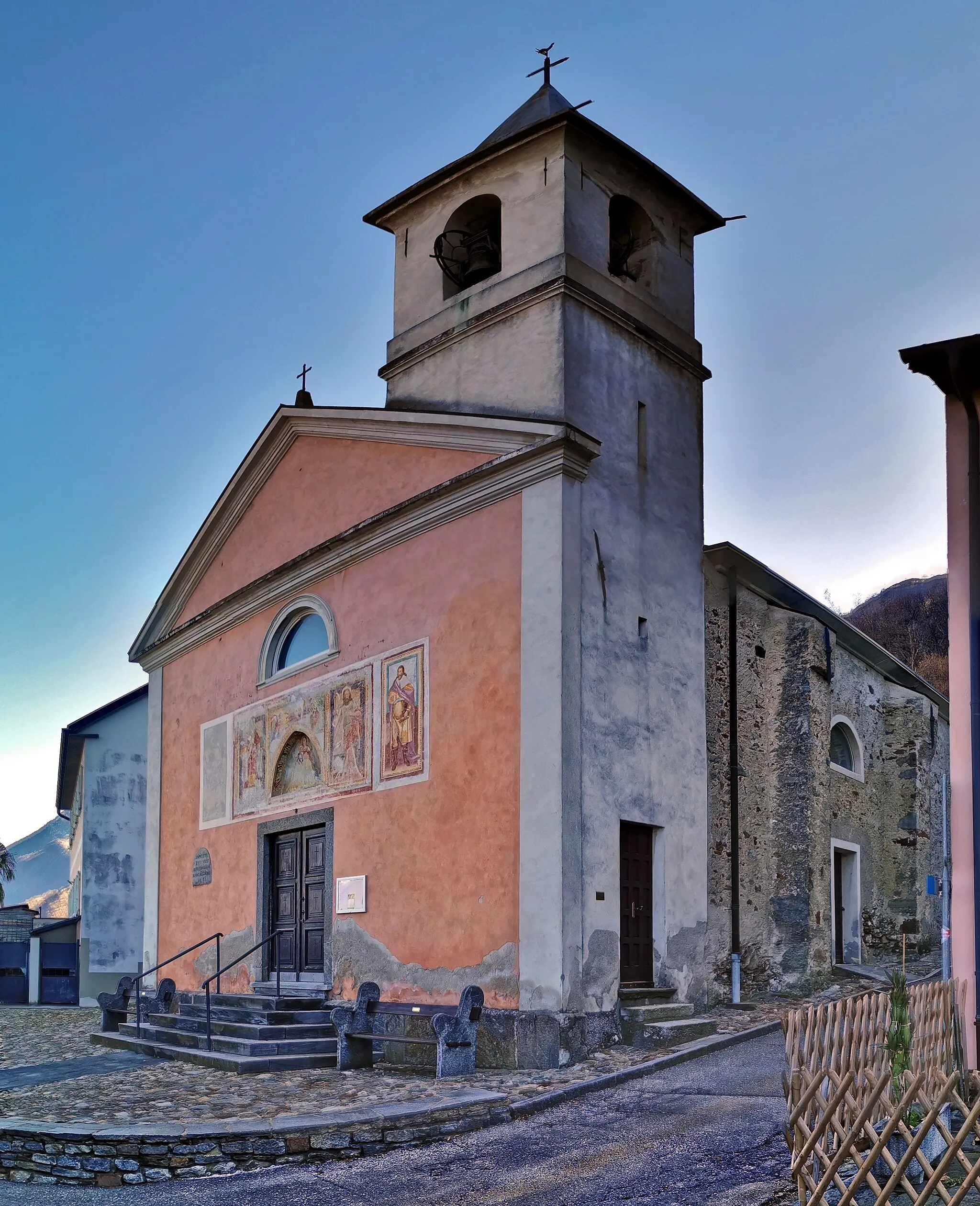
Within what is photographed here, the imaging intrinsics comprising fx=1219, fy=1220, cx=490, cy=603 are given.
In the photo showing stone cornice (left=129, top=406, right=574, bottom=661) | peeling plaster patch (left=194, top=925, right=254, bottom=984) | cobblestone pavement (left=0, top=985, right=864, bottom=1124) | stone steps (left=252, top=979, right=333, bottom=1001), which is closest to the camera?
cobblestone pavement (left=0, top=985, right=864, bottom=1124)

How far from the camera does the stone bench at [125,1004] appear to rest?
16531 mm

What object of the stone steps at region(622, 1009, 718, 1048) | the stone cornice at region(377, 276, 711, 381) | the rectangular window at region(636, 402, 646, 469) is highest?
the stone cornice at region(377, 276, 711, 381)

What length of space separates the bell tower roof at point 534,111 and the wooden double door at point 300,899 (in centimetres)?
922

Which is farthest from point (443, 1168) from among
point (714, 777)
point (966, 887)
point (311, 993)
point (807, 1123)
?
point (714, 777)

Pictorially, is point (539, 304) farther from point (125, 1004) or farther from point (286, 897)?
point (125, 1004)

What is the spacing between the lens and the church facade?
12.5 m

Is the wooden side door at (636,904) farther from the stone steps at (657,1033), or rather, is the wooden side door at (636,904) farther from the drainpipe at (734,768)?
the drainpipe at (734,768)

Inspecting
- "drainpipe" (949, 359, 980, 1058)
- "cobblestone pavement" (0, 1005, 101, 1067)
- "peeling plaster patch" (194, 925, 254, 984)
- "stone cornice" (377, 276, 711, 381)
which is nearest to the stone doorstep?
"drainpipe" (949, 359, 980, 1058)

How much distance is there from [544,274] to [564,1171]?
9.70m

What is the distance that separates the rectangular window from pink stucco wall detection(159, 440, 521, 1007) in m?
1.92

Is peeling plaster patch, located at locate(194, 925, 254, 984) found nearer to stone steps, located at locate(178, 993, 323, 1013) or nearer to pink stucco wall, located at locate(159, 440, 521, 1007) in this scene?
pink stucco wall, located at locate(159, 440, 521, 1007)

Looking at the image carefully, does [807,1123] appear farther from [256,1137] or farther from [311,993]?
[311,993]

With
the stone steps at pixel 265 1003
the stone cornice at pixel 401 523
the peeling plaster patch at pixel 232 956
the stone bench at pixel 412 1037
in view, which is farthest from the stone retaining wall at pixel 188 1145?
the peeling plaster patch at pixel 232 956

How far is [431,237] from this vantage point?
16250 mm
